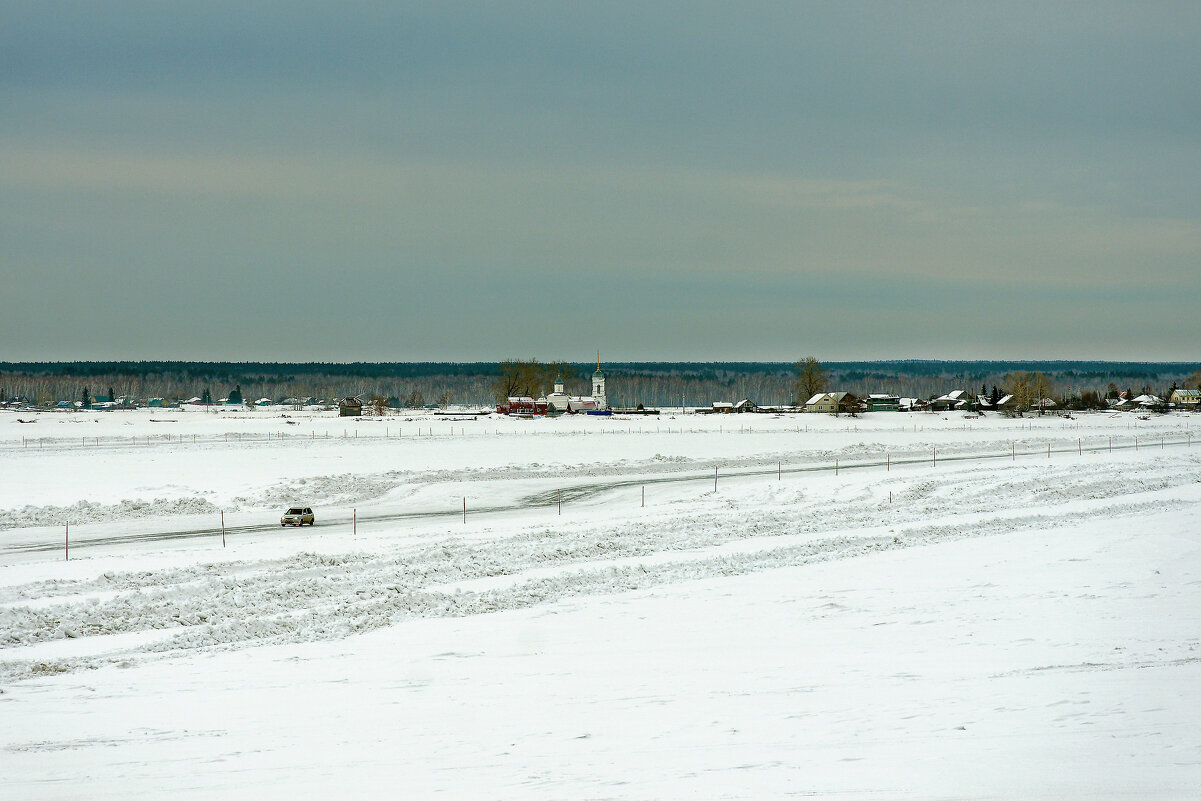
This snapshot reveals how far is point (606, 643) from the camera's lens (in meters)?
→ 20.6

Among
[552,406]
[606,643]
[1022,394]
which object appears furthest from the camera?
[1022,394]

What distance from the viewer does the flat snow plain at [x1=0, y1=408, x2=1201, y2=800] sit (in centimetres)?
1311

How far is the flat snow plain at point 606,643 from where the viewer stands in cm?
1311

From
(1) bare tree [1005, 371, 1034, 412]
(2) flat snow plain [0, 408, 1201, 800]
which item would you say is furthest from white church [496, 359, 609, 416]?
(2) flat snow plain [0, 408, 1201, 800]

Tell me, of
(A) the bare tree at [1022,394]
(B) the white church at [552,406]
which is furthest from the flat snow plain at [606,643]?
(A) the bare tree at [1022,394]

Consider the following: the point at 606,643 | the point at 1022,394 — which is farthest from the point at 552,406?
the point at 606,643

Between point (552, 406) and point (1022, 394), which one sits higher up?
point (1022, 394)

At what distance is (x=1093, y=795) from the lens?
11469mm

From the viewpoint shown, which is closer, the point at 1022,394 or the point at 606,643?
the point at 606,643

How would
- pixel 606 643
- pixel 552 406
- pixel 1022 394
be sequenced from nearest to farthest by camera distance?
pixel 606 643 < pixel 552 406 < pixel 1022 394

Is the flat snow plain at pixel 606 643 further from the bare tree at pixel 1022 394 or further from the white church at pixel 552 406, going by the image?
the bare tree at pixel 1022 394

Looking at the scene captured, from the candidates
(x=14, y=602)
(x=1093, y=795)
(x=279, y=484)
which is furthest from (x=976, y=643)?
(x=279, y=484)

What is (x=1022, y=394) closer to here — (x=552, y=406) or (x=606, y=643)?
(x=552, y=406)

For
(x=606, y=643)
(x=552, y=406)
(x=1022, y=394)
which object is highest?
(x=1022, y=394)
